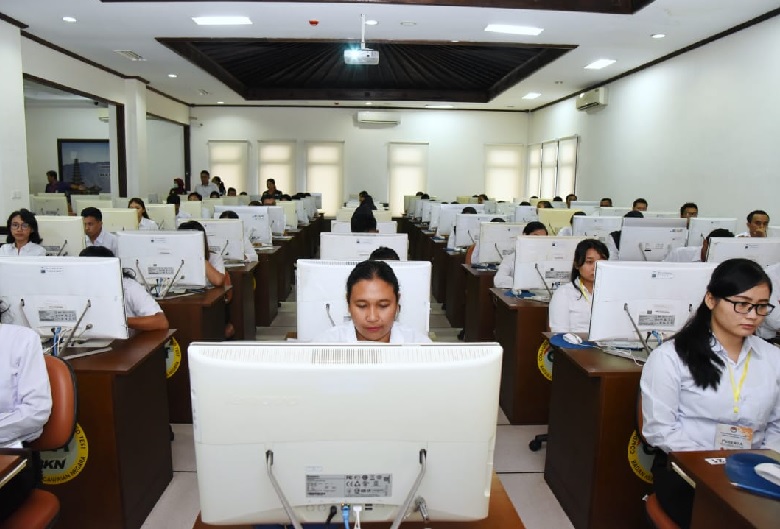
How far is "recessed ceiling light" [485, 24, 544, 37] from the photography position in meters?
6.14

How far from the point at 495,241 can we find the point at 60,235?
317 centimetres

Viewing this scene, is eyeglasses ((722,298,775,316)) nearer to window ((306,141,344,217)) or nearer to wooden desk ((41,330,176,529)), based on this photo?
wooden desk ((41,330,176,529))

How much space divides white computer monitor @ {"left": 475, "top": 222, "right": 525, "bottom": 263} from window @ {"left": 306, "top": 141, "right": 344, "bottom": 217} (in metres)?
9.51

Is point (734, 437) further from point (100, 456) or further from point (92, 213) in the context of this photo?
point (92, 213)

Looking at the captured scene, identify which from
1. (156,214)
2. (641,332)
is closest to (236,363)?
(641,332)

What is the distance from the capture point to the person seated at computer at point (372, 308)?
186cm

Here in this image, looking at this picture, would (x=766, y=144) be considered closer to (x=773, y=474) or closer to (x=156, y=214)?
(x=773, y=474)

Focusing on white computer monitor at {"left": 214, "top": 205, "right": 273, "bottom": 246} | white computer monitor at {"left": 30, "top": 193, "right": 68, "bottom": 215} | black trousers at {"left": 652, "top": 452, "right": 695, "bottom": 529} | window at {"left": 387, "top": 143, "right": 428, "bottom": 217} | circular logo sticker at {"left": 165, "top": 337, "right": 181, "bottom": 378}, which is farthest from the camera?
window at {"left": 387, "top": 143, "right": 428, "bottom": 217}

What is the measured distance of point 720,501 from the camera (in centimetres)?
134

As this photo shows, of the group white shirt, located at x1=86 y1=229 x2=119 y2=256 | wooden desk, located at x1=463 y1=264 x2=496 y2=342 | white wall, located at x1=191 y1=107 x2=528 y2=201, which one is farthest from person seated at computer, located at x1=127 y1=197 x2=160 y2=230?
white wall, located at x1=191 y1=107 x2=528 y2=201

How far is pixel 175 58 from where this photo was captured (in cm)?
795

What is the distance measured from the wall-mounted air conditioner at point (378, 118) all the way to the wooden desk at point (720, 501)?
12.5 metres

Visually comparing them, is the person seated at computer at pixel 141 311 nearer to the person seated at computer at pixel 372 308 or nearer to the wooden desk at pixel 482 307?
the person seated at computer at pixel 372 308

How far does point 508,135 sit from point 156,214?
9.76m
